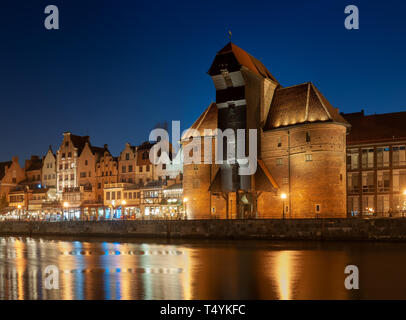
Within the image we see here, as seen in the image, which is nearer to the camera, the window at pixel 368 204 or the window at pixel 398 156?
the window at pixel 398 156

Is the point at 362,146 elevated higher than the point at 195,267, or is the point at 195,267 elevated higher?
the point at 362,146

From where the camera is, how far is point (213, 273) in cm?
2636

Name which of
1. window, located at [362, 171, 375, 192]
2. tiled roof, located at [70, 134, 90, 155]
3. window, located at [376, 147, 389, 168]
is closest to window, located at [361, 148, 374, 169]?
window, located at [376, 147, 389, 168]

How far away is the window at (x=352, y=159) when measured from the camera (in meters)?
59.0

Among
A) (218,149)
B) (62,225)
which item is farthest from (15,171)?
(218,149)

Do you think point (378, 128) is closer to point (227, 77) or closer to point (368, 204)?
point (368, 204)

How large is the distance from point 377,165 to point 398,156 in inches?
100

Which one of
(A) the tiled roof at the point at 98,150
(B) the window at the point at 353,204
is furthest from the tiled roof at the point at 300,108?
(A) the tiled roof at the point at 98,150

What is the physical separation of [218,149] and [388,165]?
19310mm

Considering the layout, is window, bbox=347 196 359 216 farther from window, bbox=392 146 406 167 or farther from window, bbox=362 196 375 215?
window, bbox=392 146 406 167

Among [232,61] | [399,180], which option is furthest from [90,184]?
[399,180]

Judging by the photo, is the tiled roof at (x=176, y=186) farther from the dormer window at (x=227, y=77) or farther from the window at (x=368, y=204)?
the window at (x=368, y=204)
